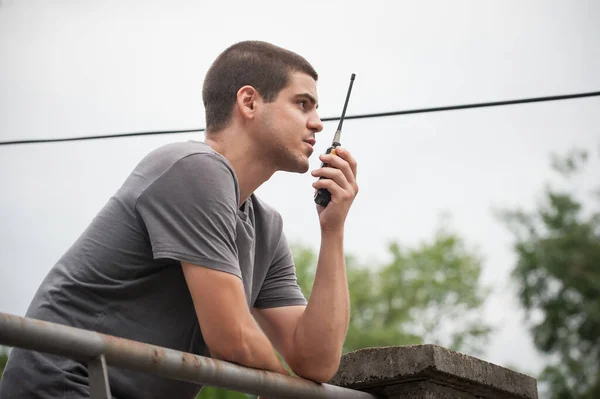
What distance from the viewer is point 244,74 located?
227 cm

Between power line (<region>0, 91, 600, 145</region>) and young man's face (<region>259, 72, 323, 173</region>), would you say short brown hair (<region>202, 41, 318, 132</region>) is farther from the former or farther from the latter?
power line (<region>0, 91, 600, 145</region>)

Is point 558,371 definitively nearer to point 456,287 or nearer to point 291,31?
point 456,287

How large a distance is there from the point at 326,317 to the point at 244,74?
770 mm

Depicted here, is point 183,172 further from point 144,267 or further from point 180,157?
point 144,267

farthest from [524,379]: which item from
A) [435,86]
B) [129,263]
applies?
[435,86]

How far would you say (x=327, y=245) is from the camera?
1977mm

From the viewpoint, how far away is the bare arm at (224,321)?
5.41 feet

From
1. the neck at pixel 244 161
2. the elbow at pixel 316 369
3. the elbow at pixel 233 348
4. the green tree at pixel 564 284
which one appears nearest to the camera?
the elbow at pixel 233 348

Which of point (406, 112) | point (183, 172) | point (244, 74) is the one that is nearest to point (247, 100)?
point (244, 74)

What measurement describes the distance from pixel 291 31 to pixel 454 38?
1.87m

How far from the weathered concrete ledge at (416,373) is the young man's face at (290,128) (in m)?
0.54

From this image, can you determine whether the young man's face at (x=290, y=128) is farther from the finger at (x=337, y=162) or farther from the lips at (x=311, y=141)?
the finger at (x=337, y=162)

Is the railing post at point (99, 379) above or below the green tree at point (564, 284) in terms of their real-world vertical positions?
below

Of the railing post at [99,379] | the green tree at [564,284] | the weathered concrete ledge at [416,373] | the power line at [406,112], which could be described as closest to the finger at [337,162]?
the weathered concrete ledge at [416,373]
